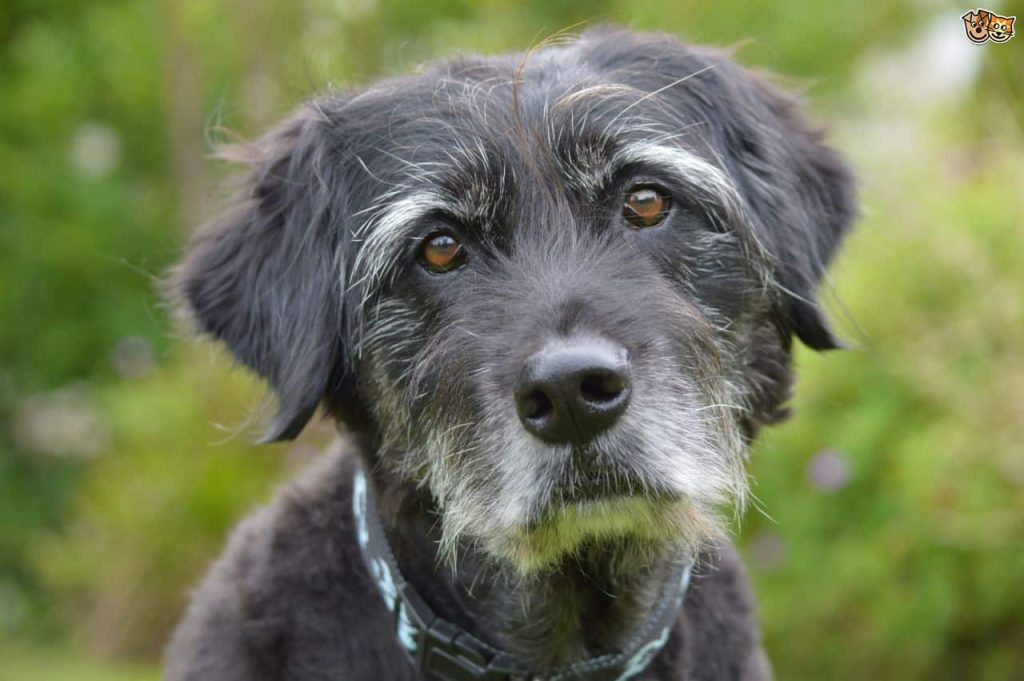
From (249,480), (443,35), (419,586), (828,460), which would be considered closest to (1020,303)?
(828,460)

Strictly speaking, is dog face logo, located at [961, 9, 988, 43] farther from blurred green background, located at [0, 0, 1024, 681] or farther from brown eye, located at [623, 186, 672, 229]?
brown eye, located at [623, 186, 672, 229]

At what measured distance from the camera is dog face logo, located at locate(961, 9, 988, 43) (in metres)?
4.46

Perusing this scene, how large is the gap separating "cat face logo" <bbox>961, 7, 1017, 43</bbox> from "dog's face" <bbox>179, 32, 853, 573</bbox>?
3.01 feet

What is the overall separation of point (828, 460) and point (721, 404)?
4.29 m

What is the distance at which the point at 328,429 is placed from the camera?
1030cm

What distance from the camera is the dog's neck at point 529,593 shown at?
3.37 meters

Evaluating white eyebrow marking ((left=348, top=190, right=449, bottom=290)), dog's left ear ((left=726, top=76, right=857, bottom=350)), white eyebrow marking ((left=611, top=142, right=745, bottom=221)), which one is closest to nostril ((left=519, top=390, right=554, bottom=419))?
white eyebrow marking ((left=348, top=190, right=449, bottom=290))

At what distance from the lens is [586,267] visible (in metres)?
3.18

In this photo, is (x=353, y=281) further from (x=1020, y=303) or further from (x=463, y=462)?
(x=1020, y=303)

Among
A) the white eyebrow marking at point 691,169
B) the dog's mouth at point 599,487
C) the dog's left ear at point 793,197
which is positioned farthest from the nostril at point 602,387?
the dog's left ear at point 793,197

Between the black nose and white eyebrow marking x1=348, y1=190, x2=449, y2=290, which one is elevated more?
white eyebrow marking x1=348, y1=190, x2=449, y2=290

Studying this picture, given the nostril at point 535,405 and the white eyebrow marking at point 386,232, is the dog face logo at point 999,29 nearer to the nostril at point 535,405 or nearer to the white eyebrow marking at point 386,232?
the white eyebrow marking at point 386,232

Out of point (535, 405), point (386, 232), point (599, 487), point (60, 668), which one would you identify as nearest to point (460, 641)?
point (599, 487)

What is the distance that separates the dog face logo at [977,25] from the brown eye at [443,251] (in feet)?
7.20
